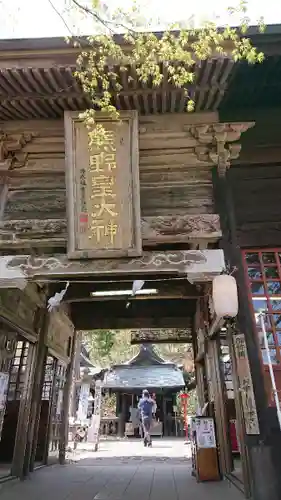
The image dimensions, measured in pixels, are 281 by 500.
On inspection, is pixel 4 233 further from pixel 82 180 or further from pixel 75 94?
pixel 75 94

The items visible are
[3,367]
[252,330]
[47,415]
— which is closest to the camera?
[252,330]

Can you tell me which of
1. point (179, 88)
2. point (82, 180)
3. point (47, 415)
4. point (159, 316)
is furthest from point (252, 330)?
point (47, 415)

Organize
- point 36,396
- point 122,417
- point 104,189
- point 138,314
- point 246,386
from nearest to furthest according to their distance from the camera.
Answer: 1. point 246,386
2. point 104,189
3. point 36,396
4. point 138,314
5. point 122,417

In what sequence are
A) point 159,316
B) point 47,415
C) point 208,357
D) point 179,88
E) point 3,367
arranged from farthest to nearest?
point 159,316
point 47,415
point 208,357
point 3,367
point 179,88

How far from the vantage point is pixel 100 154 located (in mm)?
5371

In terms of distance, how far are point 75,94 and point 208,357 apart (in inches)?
233

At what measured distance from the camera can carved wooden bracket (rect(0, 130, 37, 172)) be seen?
6008 mm

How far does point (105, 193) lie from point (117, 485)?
197 inches

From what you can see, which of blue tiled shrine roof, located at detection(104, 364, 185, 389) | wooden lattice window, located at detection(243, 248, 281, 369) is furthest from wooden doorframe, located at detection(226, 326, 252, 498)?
blue tiled shrine roof, located at detection(104, 364, 185, 389)

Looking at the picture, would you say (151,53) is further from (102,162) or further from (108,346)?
(108,346)

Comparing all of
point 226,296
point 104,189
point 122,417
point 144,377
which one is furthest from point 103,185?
point 122,417

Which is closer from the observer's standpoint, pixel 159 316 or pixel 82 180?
pixel 82 180

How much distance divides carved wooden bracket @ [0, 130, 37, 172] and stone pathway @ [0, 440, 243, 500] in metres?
5.07

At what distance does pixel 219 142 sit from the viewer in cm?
594
